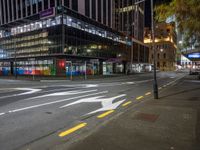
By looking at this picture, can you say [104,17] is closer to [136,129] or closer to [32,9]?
[32,9]

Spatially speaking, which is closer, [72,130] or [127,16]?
[72,130]

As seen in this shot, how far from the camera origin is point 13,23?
41.1 m

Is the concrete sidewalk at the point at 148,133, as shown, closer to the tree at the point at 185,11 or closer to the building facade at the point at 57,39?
the tree at the point at 185,11

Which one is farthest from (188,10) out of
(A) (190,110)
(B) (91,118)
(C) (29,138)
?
(C) (29,138)

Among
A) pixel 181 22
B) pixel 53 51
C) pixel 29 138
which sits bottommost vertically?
pixel 29 138

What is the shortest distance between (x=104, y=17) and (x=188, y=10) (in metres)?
50.9

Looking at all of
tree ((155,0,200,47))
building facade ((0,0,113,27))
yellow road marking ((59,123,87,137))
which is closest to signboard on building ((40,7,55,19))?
building facade ((0,0,113,27))

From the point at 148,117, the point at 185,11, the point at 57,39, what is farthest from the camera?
the point at 57,39

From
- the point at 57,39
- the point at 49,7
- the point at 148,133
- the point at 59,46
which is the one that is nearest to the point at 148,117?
the point at 148,133

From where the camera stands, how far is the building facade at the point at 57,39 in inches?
1336

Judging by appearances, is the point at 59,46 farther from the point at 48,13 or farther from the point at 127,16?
the point at 127,16

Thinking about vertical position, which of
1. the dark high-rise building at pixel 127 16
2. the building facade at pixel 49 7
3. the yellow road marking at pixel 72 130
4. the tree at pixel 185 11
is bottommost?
the yellow road marking at pixel 72 130

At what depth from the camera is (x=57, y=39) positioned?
3362 centimetres

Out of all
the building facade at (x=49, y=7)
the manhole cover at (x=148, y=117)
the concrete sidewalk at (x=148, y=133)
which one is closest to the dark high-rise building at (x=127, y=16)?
the building facade at (x=49, y=7)
